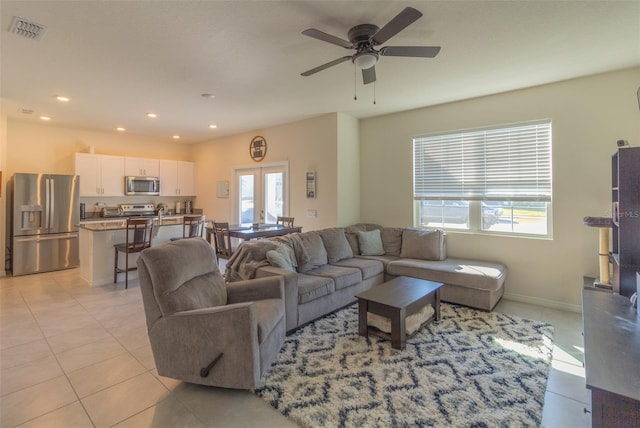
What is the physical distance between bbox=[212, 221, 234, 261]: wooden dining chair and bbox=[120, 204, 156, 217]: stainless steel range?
11.2 feet

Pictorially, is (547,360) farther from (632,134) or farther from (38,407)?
(38,407)

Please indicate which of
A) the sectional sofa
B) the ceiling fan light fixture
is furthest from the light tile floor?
the ceiling fan light fixture

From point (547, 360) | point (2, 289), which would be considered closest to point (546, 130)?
point (547, 360)

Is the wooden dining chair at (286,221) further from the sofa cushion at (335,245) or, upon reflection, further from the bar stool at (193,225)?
the bar stool at (193,225)

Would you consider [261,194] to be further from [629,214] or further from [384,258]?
[629,214]

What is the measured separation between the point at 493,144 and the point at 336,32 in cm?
288

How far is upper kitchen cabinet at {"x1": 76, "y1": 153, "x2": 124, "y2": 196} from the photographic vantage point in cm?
612

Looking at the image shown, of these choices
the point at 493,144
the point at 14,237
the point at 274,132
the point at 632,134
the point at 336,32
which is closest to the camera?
the point at 336,32

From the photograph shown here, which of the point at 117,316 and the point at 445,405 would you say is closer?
the point at 445,405

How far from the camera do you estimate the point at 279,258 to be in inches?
129

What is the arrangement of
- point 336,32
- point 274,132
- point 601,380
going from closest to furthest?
point 601,380 → point 336,32 → point 274,132

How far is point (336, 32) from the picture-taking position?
262cm

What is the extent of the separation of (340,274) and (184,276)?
6.09 feet

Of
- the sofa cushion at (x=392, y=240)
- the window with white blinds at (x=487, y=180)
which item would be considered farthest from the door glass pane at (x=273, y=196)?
the window with white blinds at (x=487, y=180)
